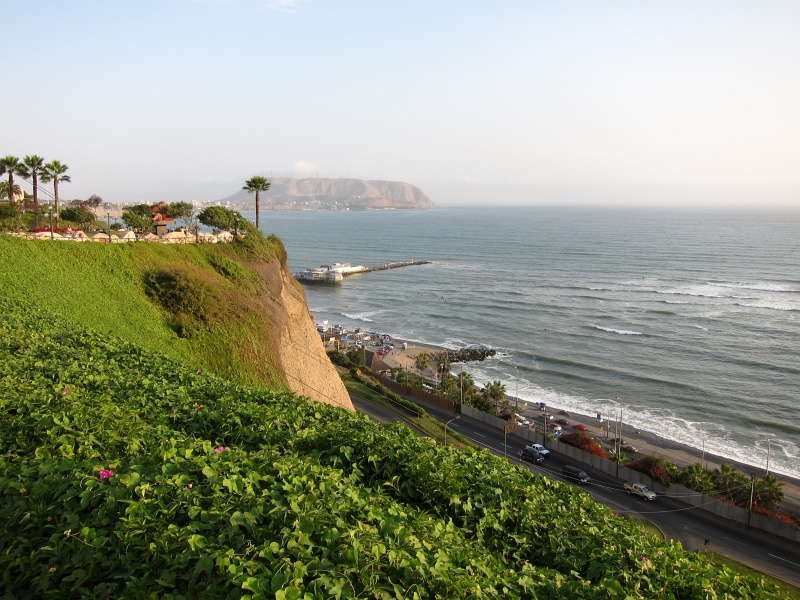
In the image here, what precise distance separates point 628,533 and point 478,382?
4340 cm

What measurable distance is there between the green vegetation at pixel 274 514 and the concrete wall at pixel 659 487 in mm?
23522

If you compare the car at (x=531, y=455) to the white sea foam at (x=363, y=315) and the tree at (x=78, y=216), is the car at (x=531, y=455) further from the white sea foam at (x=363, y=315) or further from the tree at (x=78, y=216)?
the white sea foam at (x=363, y=315)

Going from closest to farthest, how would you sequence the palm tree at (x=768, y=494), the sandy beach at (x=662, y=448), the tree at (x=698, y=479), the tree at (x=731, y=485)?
the palm tree at (x=768, y=494), the tree at (x=731, y=485), the tree at (x=698, y=479), the sandy beach at (x=662, y=448)

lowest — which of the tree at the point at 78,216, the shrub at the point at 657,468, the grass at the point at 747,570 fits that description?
the grass at the point at 747,570

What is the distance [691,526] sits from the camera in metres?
28.3

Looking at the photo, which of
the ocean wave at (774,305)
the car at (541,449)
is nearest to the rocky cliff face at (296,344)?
the car at (541,449)

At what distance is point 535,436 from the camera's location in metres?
37.9

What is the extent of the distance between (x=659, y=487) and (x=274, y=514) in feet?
102

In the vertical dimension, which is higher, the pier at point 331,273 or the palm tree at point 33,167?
the palm tree at point 33,167

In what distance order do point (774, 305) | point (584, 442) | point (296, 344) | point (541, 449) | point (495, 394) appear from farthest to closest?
point (774, 305), point (495, 394), point (541, 449), point (584, 442), point (296, 344)

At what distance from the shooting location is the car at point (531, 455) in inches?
1372

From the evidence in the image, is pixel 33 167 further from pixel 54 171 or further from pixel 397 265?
pixel 397 265

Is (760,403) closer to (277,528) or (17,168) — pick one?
(277,528)

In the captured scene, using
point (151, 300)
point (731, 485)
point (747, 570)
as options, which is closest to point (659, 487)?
point (731, 485)
